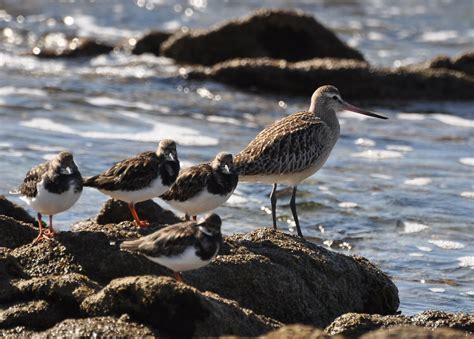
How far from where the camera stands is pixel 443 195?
12.9 metres

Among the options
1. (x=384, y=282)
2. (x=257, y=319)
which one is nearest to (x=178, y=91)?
(x=384, y=282)

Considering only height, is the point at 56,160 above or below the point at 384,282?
above

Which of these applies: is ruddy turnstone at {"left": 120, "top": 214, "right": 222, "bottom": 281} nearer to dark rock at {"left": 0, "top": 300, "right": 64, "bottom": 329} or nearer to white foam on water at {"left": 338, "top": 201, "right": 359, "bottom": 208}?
dark rock at {"left": 0, "top": 300, "right": 64, "bottom": 329}

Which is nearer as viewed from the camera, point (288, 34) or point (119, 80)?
point (119, 80)

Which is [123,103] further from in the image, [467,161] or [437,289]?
[437,289]

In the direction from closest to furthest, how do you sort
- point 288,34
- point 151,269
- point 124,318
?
1. point 124,318
2. point 151,269
3. point 288,34

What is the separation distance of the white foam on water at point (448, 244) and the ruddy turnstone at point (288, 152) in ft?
5.50

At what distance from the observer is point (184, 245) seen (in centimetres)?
683

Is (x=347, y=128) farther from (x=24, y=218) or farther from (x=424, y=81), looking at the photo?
(x=24, y=218)

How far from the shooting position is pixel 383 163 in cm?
1441

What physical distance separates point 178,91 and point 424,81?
4.28 meters

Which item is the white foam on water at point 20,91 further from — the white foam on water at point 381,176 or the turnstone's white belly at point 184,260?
the turnstone's white belly at point 184,260

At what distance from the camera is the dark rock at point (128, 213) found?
9117 mm

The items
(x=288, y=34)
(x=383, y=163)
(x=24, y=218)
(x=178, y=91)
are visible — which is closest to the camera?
(x=24, y=218)
